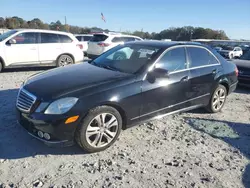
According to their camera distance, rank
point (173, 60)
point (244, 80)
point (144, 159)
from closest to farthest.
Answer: point (144, 159) < point (173, 60) < point (244, 80)

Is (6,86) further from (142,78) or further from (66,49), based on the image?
(142,78)

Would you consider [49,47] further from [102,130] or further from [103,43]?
[102,130]

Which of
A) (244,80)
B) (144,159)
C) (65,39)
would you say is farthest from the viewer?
(65,39)

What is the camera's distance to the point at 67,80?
149 inches

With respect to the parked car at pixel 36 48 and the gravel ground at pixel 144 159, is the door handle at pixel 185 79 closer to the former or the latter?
the gravel ground at pixel 144 159

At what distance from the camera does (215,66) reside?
5262 mm

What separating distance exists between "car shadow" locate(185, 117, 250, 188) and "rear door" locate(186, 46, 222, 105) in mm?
411

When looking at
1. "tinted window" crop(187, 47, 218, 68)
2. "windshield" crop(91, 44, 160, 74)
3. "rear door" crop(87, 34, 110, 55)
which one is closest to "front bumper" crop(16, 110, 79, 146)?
"windshield" crop(91, 44, 160, 74)

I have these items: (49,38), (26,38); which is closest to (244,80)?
(49,38)

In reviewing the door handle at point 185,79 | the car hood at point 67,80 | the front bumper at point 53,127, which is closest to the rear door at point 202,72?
the door handle at point 185,79

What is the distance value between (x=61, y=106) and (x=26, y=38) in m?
7.00

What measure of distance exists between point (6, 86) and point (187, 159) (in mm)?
5530

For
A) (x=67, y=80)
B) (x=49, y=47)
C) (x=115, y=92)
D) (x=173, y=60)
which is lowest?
(x=115, y=92)

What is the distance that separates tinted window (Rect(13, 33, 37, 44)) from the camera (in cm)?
912
